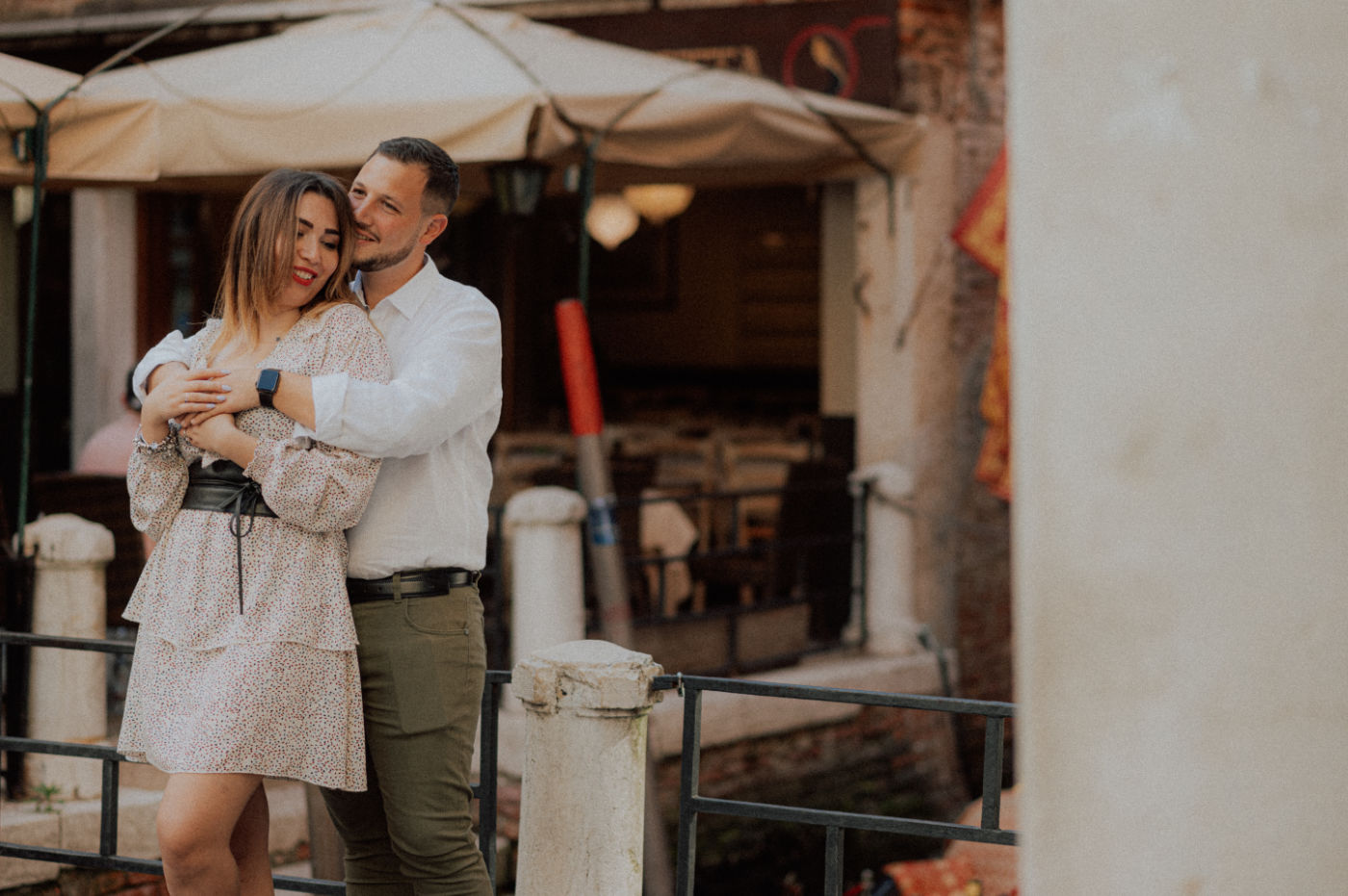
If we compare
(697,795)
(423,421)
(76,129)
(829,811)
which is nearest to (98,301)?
(76,129)

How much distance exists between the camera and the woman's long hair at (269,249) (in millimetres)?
2406

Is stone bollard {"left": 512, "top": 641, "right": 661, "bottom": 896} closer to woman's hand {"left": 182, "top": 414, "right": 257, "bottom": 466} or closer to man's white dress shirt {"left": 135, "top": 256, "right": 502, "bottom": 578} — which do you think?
man's white dress shirt {"left": 135, "top": 256, "right": 502, "bottom": 578}

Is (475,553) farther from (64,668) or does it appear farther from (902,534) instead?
(902,534)

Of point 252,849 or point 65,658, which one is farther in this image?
point 65,658

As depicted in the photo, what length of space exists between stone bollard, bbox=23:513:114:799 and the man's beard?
2968 mm

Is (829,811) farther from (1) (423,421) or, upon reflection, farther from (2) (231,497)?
(2) (231,497)

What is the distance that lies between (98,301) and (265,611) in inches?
316

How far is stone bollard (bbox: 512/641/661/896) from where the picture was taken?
2.89m

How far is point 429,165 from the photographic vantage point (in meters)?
2.58

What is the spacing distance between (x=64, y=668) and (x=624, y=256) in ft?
33.5

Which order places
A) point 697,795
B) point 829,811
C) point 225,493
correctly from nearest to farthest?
point 225,493 < point 829,811 < point 697,795

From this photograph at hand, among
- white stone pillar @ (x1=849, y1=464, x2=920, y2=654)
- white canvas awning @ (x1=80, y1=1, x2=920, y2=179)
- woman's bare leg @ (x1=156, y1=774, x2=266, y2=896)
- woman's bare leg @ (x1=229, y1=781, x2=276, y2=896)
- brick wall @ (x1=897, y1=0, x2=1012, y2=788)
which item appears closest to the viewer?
woman's bare leg @ (x1=156, y1=774, x2=266, y2=896)

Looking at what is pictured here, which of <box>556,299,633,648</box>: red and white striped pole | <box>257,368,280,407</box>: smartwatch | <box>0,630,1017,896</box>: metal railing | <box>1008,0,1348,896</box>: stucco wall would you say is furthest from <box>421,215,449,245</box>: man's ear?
<box>556,299,633,648</box>: red and white striped pole

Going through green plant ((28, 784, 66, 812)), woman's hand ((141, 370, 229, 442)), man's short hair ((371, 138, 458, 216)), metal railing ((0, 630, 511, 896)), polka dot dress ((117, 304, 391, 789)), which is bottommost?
green plant ((28, 784, 66, 812))
